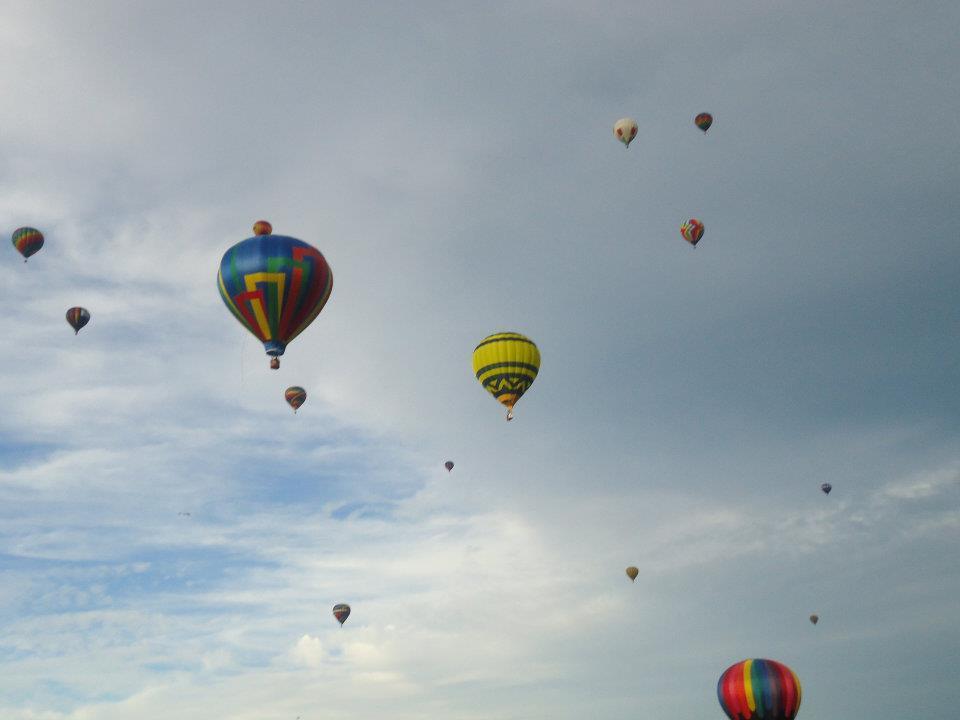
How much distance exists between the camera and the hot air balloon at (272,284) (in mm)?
43375

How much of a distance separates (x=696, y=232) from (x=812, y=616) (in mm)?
47029

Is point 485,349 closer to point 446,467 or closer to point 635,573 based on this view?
point 446,467

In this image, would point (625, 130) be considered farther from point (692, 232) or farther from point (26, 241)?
point (26, 241)

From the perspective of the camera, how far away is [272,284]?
4331 centimetres

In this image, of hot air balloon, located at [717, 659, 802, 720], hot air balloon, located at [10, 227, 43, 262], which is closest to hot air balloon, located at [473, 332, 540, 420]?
hot air balloon, located at [717, 659, 802, 720]

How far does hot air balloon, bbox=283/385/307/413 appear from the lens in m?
65.4

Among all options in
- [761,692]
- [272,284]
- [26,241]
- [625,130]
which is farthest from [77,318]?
[761,692]

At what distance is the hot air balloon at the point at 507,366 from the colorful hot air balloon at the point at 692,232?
20755 millimetres

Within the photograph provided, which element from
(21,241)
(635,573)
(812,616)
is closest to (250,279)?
(21,241)

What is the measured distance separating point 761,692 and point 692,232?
1346 inches

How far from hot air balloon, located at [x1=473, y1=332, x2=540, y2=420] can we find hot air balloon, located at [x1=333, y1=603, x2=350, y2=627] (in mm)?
30811

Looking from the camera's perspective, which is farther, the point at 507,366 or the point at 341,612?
the point at 341,612

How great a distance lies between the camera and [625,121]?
222 feet

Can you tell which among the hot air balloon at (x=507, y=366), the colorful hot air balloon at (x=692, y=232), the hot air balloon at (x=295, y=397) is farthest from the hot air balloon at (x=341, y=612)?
the colorful hot air balloon at (x=692, y=232)
